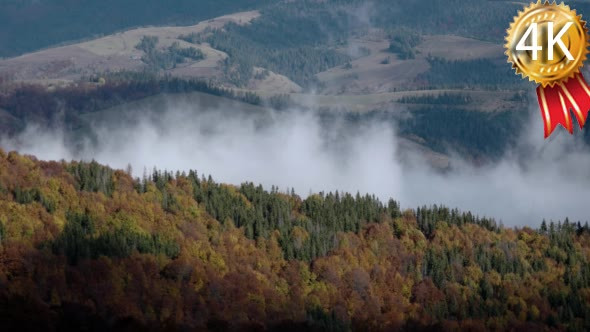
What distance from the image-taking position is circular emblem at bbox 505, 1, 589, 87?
493 feet

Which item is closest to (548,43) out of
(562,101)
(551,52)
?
(551,52)

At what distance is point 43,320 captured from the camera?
189250mm

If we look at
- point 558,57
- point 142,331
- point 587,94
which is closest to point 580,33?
point 558,57

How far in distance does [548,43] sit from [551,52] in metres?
1.10

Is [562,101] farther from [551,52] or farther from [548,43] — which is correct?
[548,43]

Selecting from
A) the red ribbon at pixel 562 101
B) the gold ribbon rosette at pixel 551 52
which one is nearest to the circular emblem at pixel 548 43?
the gold ribbon rosette at pixel 551 52

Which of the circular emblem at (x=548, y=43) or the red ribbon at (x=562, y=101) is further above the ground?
the circular emblem at (x=548, y=43)

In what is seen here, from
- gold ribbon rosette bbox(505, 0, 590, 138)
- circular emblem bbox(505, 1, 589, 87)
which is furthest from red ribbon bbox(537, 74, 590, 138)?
circular emblem bbox(505, 1, 589, 87)

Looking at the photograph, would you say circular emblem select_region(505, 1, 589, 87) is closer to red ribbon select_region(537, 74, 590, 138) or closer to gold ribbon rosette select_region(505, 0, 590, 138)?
gold ribbon rosette select_region(505, 0, 590, 138)

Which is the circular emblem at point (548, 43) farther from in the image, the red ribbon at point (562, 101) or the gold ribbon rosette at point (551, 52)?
the red ribbon at point (562, 101)

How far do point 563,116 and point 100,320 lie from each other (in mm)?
82829

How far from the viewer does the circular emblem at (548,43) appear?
15012cm

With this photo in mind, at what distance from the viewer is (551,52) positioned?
155625mm

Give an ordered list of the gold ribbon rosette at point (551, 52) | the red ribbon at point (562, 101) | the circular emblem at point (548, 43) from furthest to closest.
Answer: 1. the circular emblem at point (548, 43)
2. the gold ribbon rosette at point (551, 52)
3. the red ribbon at point (562, 101)
